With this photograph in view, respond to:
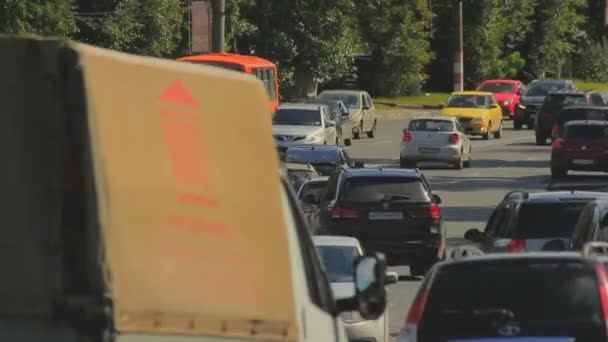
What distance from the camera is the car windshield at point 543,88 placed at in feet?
223

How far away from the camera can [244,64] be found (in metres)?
50.0

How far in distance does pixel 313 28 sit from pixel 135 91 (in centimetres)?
6788

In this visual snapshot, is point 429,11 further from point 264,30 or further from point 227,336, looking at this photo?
point 227,336

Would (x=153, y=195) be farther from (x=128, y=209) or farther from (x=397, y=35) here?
(x=397, y=35)

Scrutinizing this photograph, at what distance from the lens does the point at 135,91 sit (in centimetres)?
569

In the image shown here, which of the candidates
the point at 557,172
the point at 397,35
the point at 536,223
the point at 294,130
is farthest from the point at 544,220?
the point at 397,35

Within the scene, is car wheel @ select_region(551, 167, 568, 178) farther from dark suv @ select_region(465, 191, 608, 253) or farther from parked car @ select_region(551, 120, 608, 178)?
dark suv @ select_region(465, 191, 608, 253)

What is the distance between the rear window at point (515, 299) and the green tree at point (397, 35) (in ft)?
225

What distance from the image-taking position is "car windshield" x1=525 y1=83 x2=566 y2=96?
67938 millimetres

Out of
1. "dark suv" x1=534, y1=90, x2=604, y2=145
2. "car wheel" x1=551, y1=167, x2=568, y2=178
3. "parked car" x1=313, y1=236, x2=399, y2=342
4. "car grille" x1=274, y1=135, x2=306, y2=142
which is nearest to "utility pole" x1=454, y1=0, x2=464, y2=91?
"dark suv" x1=534, y1=90, x2=604, y2=145

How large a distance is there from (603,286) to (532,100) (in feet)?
188

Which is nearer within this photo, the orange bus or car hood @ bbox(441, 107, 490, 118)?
the orange bus

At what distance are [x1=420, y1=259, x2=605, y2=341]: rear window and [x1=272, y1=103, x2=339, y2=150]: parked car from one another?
33.8m

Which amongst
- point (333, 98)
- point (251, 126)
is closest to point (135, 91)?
point (251, 126)
